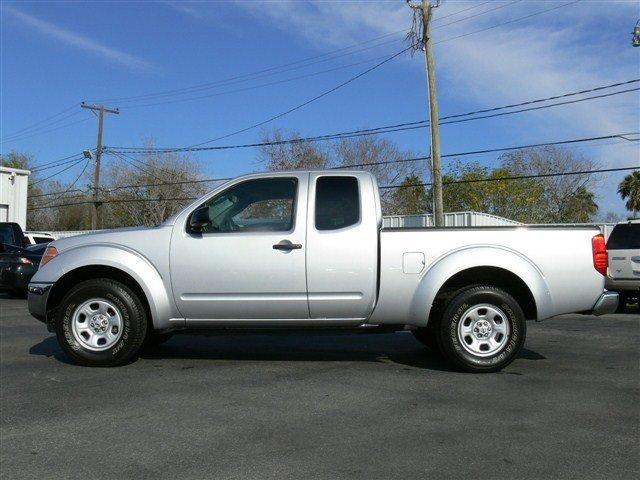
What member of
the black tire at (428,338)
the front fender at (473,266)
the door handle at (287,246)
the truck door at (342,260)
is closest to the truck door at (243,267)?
the door handle at (287,246)

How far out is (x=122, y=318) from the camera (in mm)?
6176

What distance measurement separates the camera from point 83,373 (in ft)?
20.0

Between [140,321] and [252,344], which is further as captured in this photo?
[252,344]

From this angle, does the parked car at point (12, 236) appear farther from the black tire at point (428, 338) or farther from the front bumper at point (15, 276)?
the black tire at point (428, 338)

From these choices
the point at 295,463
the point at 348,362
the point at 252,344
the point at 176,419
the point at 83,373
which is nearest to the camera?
the point at 295,463

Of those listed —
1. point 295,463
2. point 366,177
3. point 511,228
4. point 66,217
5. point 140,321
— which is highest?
point 66,217

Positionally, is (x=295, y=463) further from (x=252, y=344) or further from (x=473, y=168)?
(x=473, y=168)

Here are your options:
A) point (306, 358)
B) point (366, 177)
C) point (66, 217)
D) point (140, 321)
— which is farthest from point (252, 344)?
point (66, 217)

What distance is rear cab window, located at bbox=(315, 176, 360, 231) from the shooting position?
6141mm

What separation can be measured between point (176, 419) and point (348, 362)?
95.0 inches

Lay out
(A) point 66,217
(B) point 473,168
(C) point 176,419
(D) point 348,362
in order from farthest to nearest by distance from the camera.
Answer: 1. (A) point 66,217
2. (B) point 473,168
3. (D) point 348,362
4. (C) point 176,419

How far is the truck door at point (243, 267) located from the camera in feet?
19.8

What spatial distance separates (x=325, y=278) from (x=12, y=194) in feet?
81.2

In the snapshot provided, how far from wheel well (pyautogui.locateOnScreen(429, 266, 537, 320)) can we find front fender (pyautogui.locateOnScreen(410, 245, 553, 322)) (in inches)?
3.0
